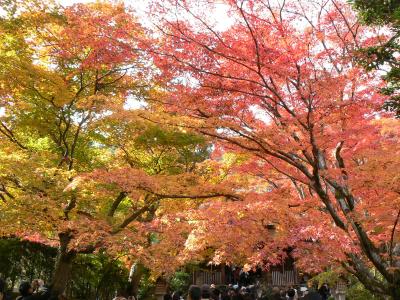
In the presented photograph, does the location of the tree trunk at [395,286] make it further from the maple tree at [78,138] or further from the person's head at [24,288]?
the person's head at [24,288]

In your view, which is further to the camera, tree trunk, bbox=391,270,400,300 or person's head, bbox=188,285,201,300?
tree trunk, bbox=391,270,400,300

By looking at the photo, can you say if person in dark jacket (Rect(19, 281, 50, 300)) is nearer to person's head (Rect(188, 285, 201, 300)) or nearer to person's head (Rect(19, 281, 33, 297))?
person's head (Rect(19, 281, 33, 297))

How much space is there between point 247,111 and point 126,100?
18.7 ft

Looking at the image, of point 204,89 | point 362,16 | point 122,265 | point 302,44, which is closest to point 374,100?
point 362,16

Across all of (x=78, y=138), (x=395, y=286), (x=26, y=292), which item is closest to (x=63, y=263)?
(x=78, y=138)

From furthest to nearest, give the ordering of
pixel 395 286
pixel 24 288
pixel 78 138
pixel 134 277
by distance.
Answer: pixel 134 277 → pixel 78 138 → pixel 395 286 → pixel 24 288

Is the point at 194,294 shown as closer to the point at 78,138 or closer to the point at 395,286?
the point at 395,286

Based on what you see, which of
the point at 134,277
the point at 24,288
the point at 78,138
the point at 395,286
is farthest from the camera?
the point at 134,277

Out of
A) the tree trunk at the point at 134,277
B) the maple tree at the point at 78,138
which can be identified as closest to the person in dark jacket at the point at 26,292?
the maple tree at the point at 78,138

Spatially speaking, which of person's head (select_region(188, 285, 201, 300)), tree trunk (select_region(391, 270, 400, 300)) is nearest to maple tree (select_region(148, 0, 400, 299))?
tree trunk (select_region(391, 270, 400, 300))

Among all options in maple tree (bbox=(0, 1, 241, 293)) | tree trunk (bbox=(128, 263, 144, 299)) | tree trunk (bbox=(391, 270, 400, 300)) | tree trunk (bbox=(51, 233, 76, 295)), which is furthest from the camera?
tree trunk (bbox=(128, 263, 144, 299))

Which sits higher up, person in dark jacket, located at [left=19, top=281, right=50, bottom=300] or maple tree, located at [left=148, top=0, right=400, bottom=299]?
maple tree, located at [left=148, top=0, right=400, bottom=299]

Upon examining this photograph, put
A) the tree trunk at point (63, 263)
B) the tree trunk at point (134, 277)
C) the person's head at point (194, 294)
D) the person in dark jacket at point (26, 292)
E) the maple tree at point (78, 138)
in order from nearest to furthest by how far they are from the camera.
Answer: the person in dark jacket at point (26, 292)
the person's head at point (194, 294)
the maple tree at point (78, 138)
the tree trunk at point (63, 263)
the tree trunk at point (134, 277)

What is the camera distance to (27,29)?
37.6 feet
